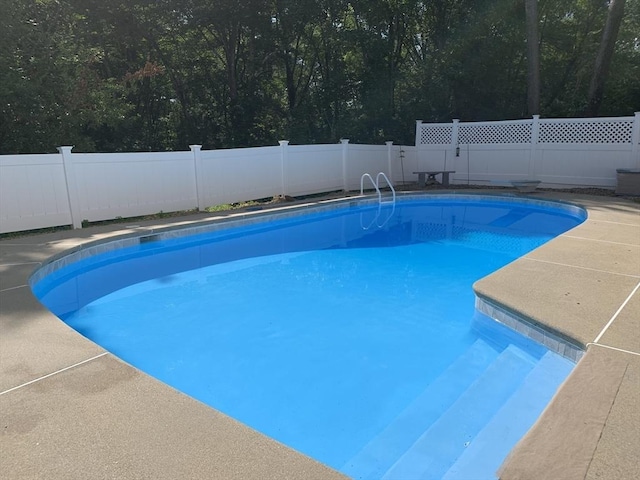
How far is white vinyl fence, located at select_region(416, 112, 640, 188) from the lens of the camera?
11.6 m

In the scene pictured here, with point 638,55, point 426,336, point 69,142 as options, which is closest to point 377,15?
point 638,55

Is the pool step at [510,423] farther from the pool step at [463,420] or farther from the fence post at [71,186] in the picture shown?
the fence post at [71,186]

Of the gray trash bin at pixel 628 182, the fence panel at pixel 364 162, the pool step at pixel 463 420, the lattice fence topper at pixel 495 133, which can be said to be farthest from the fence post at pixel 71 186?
the gray trash bin at pixel 628 182

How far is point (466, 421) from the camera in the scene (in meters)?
2.75

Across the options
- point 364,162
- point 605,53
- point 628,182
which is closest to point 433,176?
point 364,162

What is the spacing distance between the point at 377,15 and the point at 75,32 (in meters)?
9.97

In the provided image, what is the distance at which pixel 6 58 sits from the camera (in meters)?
8.60

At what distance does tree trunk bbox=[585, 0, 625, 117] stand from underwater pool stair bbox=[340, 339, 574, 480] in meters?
13.0

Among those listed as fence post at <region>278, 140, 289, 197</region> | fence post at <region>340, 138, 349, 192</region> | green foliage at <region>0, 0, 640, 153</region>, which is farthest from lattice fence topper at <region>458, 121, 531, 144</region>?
fence post at <region>278, 140, 289, 197</region>

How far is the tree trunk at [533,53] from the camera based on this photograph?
13.2 metres

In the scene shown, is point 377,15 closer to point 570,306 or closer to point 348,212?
point 348,212

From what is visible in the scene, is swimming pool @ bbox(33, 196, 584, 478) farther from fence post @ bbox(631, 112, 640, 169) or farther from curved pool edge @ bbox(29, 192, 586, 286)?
fence post @ bbox(631, 112, 640, 169)

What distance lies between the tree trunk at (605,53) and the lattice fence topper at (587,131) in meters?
2.08

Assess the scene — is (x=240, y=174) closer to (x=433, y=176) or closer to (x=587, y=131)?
(x=433, y=176)
